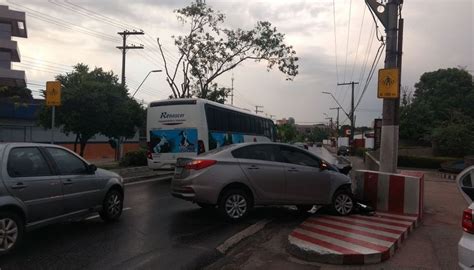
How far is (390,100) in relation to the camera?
38.6 feet

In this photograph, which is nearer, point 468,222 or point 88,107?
point 468,222

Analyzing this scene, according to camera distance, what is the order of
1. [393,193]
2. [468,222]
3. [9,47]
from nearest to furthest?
[468,222]
[393,193]
[9,47]

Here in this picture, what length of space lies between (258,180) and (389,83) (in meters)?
4.44

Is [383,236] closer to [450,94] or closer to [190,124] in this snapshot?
[190,124]

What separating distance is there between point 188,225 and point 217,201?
725 millimetres

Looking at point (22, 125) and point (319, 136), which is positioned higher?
point (319, 136)

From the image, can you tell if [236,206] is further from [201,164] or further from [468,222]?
[468,222]

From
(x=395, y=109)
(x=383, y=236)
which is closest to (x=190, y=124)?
(x=395, y=109)

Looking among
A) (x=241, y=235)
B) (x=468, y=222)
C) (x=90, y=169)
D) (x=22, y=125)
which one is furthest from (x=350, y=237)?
(x=22, y=125)

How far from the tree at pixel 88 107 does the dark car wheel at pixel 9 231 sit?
15.6 metres

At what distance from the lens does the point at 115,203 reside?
9.14 metres

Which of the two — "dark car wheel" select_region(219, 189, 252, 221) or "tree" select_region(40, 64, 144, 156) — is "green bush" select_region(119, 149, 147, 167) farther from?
"dark car wheel" select_region(219, 189, 252, 221)

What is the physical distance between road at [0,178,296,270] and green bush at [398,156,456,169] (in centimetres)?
2668

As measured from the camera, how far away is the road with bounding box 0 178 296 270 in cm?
633
